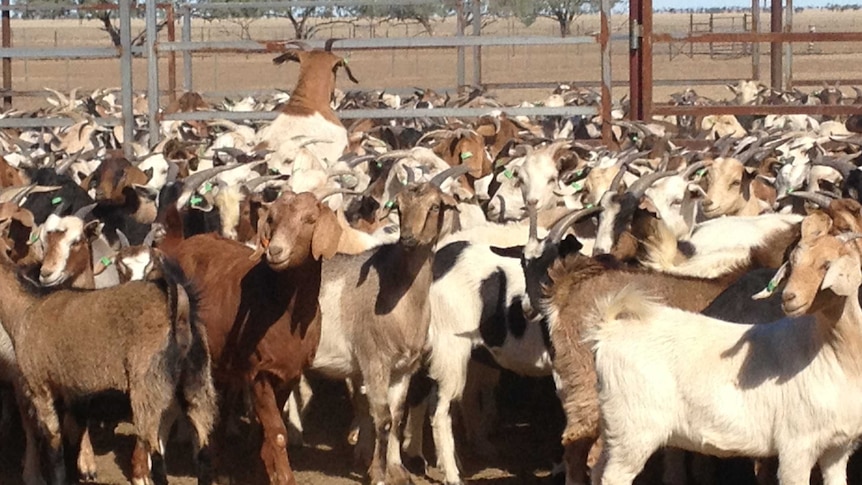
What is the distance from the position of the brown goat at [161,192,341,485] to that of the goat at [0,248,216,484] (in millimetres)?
341

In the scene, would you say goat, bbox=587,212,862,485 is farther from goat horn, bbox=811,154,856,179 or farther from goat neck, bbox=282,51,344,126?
goat neck, bbox=282,51,344,126

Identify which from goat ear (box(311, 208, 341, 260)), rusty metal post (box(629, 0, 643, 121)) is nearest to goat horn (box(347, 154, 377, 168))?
rusty metal post (box(629, 0, 643, 121))

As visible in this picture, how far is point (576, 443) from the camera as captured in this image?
6973 millimetres

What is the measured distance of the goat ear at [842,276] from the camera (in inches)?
221

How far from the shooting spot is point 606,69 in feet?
38.4

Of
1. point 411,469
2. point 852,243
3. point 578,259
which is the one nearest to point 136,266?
point 411,469

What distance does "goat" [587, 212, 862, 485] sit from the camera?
587 centimetres

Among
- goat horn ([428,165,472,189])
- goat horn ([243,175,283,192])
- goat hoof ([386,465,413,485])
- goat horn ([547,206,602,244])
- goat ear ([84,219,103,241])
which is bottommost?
goat hoof ([386,465,413,485])

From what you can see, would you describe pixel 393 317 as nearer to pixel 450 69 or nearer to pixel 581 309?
pixel 581 309

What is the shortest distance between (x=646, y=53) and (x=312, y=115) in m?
2.62

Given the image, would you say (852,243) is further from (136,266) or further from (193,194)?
(193,194)

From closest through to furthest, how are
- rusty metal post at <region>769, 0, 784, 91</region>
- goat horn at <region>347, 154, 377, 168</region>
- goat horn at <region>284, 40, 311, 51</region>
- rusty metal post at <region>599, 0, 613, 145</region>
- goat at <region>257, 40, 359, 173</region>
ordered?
goat horn at <region>347, 154, 377, 168</region>
rusty metal post at <region>599, 0, 613, 145</region>
goat at <region>257, 40, 359, 173</region>
goat horn at <region>284, 40, 311, 51</region>
rusty metal post at <region>769, 0, 784, 91</region>

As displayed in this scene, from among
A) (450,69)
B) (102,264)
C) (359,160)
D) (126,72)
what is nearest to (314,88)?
(126,72)

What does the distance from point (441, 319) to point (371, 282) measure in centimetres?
42
